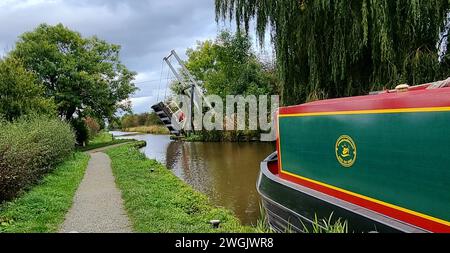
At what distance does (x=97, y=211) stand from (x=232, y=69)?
2496 cm

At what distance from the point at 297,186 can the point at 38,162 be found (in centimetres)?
738

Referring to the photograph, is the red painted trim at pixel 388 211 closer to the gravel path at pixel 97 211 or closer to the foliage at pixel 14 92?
the gravel path at pixel 97 211

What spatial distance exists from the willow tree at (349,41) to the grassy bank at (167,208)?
2.94 meters

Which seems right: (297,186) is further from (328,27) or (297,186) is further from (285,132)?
(328,27)

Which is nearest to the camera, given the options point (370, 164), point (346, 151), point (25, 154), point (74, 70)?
point (370, 164)

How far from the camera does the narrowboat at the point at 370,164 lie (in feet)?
9.39

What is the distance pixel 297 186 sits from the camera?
458 cm

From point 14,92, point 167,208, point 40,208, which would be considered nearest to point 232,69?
point 14,92

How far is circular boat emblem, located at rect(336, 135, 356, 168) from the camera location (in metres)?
3.71

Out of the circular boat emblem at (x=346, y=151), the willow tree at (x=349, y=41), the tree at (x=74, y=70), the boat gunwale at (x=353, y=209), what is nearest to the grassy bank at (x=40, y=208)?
the boat gunwale at (x=353, y=209)

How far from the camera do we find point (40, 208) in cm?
664

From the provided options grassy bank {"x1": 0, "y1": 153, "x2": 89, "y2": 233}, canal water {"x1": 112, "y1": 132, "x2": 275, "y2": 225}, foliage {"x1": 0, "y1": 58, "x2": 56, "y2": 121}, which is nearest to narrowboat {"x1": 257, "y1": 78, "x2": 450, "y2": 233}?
canal water {"x1": 112, "y1": 132, "x2": 275, "y2": 225}

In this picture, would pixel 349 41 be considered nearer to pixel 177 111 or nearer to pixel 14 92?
pixel 14 92
